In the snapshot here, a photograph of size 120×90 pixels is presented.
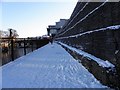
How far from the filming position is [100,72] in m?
5.21

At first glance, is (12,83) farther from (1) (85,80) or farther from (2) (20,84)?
(1) (85,80)

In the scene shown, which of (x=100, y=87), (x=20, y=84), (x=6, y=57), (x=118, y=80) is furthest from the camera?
(x=6, y=57)

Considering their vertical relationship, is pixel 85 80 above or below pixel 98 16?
below

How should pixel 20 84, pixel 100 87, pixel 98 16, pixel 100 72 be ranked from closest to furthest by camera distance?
pixel 100 87 < pixel 100 72 < pixel 20 84 < pixel 98 16

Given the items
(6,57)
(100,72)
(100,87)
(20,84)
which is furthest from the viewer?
(6,57)

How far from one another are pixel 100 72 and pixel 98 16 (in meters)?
1.62

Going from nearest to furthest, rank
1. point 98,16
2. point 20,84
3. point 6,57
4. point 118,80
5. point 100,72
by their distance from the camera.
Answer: point 118,80 < point 100,72 < point 20,84 < point 98,16 < point 6,57

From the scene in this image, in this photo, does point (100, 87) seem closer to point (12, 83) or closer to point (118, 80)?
point (118, 80)

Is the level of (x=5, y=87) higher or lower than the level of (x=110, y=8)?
lower

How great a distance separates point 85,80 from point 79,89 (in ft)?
3.02

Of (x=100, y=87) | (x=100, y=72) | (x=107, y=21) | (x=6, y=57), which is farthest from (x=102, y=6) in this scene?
(x=6, y=57)

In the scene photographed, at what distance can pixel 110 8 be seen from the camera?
5039 mm

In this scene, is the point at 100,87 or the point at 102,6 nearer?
the point at 100,87

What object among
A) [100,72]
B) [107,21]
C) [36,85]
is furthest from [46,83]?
[107,21]
